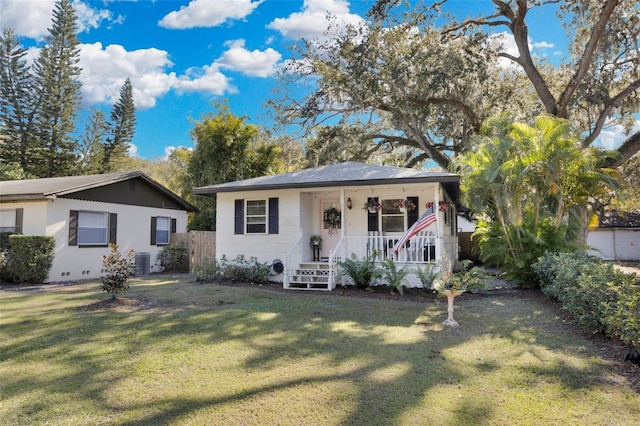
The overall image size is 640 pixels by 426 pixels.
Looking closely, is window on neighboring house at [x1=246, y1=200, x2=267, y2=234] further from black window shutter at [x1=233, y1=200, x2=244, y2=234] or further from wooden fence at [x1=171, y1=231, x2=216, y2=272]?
wooden fence at [x1=171, y1=231, x2=216, y2=272]

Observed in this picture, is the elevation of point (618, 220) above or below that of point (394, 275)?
above

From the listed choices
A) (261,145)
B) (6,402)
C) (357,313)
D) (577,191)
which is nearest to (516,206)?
(577,191)

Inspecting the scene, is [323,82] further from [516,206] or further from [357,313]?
[357,313]

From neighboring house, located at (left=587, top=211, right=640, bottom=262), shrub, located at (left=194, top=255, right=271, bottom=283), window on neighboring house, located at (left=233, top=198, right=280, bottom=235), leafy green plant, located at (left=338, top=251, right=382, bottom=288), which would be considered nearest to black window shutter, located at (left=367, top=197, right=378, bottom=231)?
leafy green plant, located at (left=338, top=251, right=382, bottom=288)

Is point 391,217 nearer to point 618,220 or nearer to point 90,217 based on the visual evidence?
point 90,217

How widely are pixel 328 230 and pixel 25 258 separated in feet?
28.5

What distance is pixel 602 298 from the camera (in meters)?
5.36

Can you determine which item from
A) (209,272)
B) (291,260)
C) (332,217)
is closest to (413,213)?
(332,217)

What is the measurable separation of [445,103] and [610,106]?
6.36 m

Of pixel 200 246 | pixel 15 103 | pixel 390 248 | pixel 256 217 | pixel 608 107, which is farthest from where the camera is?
A: pixel 15 103

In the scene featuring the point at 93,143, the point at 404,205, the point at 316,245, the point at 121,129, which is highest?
the point at 121,129

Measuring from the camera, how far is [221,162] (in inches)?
712

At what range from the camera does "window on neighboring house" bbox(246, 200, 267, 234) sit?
1198 centimetres

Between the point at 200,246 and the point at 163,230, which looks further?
the point at 163,230
